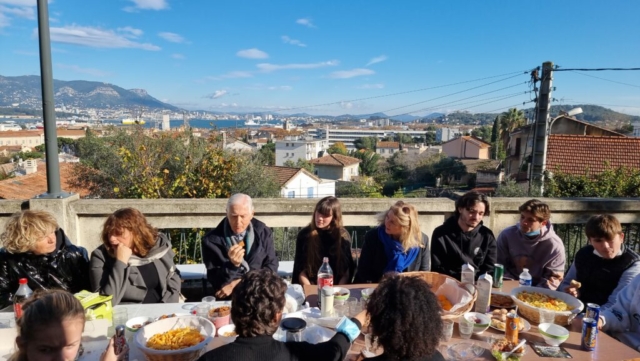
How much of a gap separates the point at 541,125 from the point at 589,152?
34.3ft

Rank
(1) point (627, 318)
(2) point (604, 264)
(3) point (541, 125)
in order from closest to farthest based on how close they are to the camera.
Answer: (1) point (627, 318) → (2) point (604, 264) → (3) point (541, 125)


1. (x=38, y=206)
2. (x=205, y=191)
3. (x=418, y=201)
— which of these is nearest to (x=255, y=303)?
(x=418, y=201)

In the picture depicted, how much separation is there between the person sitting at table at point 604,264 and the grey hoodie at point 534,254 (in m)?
0.42

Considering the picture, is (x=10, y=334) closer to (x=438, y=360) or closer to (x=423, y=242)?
(x=438, y=360)

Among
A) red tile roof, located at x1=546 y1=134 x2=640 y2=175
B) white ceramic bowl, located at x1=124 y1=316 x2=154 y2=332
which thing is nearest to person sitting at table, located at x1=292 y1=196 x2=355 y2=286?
white ceramic bowl, located at x1=124 y1=316 x2=154 y2=332

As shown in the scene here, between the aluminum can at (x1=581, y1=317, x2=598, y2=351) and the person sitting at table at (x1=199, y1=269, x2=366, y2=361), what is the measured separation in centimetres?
149

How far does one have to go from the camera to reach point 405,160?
65.7 metres

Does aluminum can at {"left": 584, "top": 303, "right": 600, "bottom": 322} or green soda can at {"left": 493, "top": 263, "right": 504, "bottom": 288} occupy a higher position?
aluminum can at {"left": 584, "top": 303, "right": 600, "bottom": 322}

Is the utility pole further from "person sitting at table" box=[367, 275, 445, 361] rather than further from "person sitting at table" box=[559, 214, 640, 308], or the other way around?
"person sitting at table" box=[367, 275, 445, 361]

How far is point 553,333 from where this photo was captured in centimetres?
225

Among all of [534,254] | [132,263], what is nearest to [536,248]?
[534,254]

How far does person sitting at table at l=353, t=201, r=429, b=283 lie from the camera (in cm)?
339

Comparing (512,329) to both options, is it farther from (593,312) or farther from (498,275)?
(498,275)

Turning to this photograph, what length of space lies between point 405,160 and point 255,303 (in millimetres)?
65783
